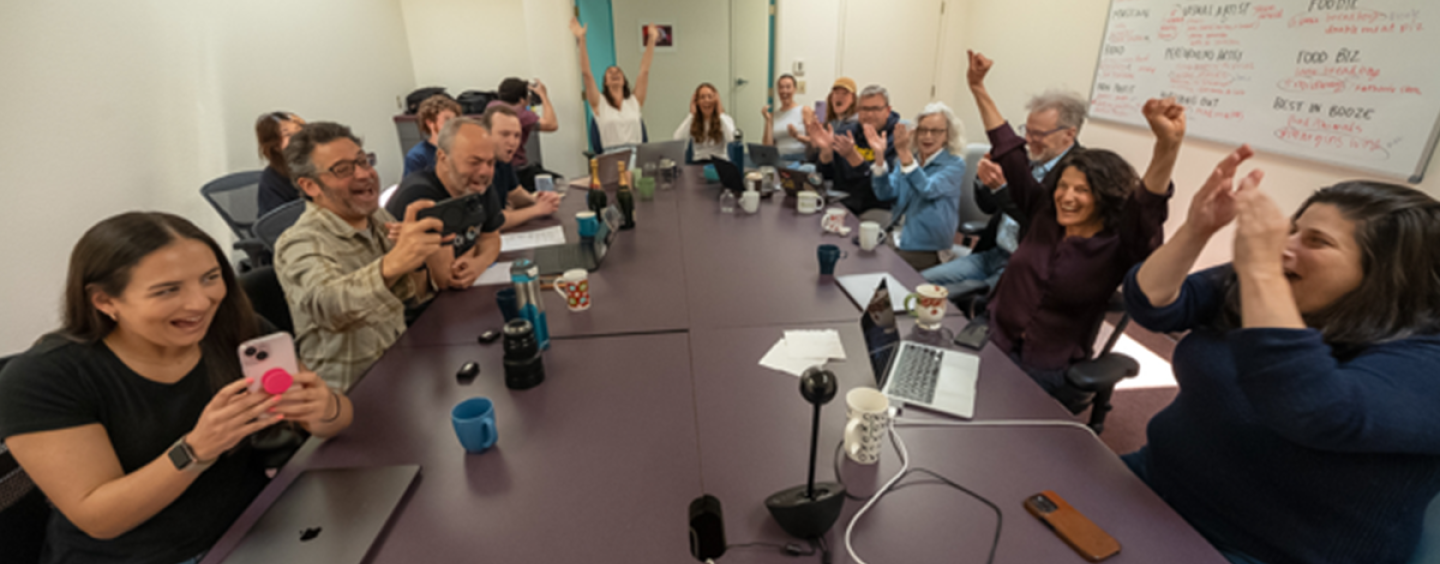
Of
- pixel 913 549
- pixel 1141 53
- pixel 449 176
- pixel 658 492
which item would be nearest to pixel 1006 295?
pixel 913 549

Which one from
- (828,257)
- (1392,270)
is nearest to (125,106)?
(828,257)

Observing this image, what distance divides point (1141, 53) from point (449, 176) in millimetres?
3834

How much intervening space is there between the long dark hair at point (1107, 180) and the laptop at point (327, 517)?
1.97m

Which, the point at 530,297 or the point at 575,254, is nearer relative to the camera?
the point at 530,297

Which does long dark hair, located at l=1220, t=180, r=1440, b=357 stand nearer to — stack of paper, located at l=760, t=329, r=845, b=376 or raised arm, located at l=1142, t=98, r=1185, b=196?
raised arm, located at l=1142, t=98, r=1185, b=196

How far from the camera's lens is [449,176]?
90.5 inches

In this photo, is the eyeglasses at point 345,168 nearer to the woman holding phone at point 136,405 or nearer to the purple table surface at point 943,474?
the woman holding phone at point 136,405

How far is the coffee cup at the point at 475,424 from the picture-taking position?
1.14 meters

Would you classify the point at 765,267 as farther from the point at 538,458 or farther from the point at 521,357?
the point at 538,458

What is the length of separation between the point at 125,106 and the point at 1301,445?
4.34m

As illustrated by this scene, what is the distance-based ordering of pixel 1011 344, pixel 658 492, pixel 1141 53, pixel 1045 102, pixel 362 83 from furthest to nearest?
pixel 362 83 < pixel 1141 53 < pixel 1045 102 < pixel 1011 344 < pixel 658 492

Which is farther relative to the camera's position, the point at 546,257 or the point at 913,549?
the point at 546,257

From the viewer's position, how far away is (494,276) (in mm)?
2139

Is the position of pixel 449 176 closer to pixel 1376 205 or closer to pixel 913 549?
pixel 913 549
